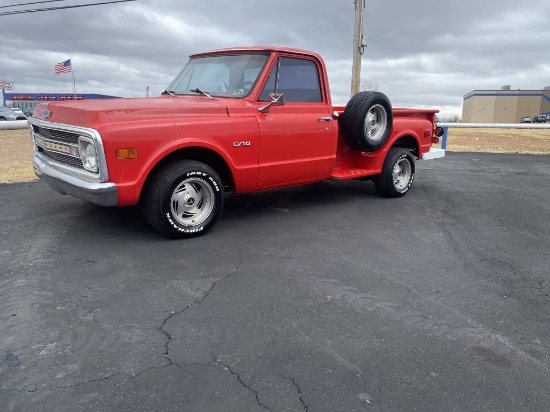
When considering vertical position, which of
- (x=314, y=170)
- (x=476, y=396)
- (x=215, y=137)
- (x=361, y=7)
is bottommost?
(x=476, y=396)

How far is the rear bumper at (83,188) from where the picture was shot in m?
4.20

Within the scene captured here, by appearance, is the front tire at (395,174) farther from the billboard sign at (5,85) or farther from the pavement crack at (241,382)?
the billboard sign at (5,85)

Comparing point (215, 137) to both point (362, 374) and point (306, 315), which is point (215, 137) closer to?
point (306, 315)

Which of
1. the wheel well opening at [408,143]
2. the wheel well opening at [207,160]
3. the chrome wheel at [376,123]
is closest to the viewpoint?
the wheel well opening at [207,160]

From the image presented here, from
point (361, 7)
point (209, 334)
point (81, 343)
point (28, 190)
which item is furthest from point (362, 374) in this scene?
point (361, 7)

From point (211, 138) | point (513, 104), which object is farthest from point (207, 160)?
point (513, 104)

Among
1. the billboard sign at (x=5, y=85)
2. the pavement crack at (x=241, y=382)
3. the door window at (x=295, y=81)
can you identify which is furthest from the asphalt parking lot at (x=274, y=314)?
the billboard sign at (x=5, y=85)

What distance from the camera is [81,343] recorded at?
9.13ft

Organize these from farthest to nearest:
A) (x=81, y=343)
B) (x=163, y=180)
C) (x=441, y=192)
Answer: (x=441, y=192) → (x=163, y=180) → (x=81, y=343)

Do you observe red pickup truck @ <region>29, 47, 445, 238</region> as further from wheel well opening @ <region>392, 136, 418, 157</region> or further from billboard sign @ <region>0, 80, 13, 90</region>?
billboard sign @ <region>0, 80, 13, 90</region>

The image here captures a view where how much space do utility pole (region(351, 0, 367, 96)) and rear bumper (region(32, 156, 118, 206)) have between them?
1178 cm

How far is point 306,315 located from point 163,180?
2.12 metres

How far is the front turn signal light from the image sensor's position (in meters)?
4.19

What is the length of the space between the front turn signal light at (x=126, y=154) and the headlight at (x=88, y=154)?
20 cm
